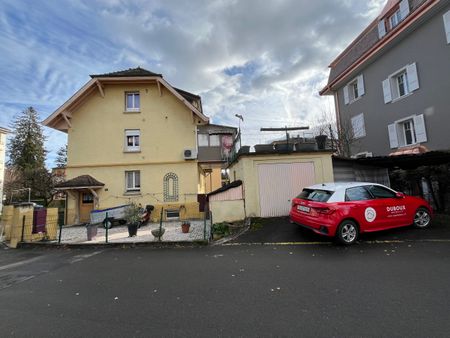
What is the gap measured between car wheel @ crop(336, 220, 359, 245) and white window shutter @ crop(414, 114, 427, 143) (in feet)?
33.5

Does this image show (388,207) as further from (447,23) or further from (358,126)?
(358,126)

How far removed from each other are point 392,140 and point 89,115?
1922 cm

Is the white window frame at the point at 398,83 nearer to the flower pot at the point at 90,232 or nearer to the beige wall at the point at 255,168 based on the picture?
the beige wall at the point at 255,168

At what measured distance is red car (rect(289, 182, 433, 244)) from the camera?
706 cm

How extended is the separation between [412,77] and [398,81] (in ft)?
5.87

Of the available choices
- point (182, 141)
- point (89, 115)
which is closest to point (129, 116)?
point (89, 115)

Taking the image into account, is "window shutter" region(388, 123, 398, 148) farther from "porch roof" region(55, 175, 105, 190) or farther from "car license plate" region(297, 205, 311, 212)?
"porch roof" region(55, 175, 105, 190)

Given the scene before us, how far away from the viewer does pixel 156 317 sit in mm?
3637

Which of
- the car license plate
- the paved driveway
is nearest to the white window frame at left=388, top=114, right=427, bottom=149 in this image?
the paved driveway

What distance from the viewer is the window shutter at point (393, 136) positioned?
1588 cm

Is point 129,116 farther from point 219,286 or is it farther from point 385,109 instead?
point 385,109

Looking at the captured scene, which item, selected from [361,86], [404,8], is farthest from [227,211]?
[404,8]

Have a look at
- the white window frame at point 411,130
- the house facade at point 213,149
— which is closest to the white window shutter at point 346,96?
the white window frame at point 411,130

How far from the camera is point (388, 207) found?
7758 mm
